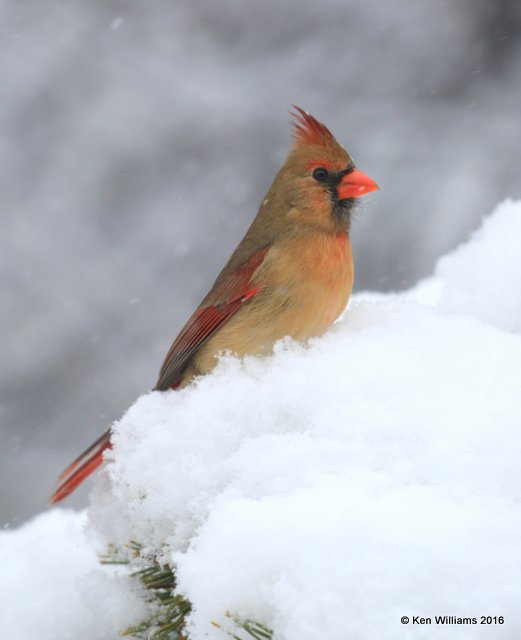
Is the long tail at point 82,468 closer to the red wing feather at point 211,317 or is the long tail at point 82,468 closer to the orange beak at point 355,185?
the red wing feather at point 211,317

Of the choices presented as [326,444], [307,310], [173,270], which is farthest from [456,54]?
[326,444]

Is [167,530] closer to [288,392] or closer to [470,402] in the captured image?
[288,392]

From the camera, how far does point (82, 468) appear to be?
4.94 ft

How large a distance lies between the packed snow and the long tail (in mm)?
115

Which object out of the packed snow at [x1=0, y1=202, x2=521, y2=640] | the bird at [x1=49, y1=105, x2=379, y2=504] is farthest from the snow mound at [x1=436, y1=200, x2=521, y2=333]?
the bird at [x1=49, y1=105, x2=379, y2=504]

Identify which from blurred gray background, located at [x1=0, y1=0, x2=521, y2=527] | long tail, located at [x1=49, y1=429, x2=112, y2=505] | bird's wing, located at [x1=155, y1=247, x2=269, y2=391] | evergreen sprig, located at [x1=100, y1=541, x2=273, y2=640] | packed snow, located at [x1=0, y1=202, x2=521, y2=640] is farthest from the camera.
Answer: blurred gray background, located at [x1=0, y1=0, x2=521, y2=527]

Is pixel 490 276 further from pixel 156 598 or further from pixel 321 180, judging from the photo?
pixel 156 598

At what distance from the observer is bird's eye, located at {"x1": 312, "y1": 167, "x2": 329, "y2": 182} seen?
171 centimetres

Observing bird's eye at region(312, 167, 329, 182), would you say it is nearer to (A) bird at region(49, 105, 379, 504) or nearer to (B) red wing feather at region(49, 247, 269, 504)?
(A) bird at region(49, 105, 379, 504)

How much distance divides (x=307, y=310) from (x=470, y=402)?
0.60 m

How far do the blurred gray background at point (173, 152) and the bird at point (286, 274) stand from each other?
4.68 feet

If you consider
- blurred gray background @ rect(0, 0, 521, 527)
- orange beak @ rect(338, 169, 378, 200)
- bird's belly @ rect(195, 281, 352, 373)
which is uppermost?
blurred gray background @ rect(0, 0, 521, 527)

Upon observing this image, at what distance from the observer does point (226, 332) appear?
5.27 ft

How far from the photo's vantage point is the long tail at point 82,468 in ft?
4.85
